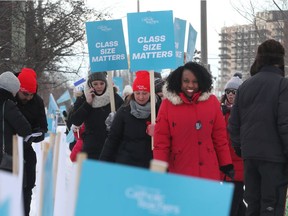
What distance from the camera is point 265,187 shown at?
511 cm

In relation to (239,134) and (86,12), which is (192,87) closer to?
(239,134)

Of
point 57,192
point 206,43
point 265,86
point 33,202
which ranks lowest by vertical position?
point 33,202

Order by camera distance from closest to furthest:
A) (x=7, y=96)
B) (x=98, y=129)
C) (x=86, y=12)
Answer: (x=7, y=96) → (x=98, y=129) → (x=86, y=12)

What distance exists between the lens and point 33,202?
8.60 m

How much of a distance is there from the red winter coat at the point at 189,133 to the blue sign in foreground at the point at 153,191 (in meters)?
2.60

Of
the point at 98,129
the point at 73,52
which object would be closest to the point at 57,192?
the point at 98,129

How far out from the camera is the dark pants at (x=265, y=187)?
5086 mm

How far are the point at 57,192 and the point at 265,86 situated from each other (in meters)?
2.01

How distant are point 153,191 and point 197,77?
291 cm

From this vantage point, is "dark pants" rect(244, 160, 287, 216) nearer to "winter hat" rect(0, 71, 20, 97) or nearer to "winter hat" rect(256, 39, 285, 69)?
"winter hat" rect(256, 39, 285, 69)

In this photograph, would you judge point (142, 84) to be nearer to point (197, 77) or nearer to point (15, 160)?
point (197, 77)

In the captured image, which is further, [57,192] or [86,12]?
[86,12]

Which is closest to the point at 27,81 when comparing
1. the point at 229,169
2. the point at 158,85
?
the point at 158,85

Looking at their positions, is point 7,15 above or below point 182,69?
above
